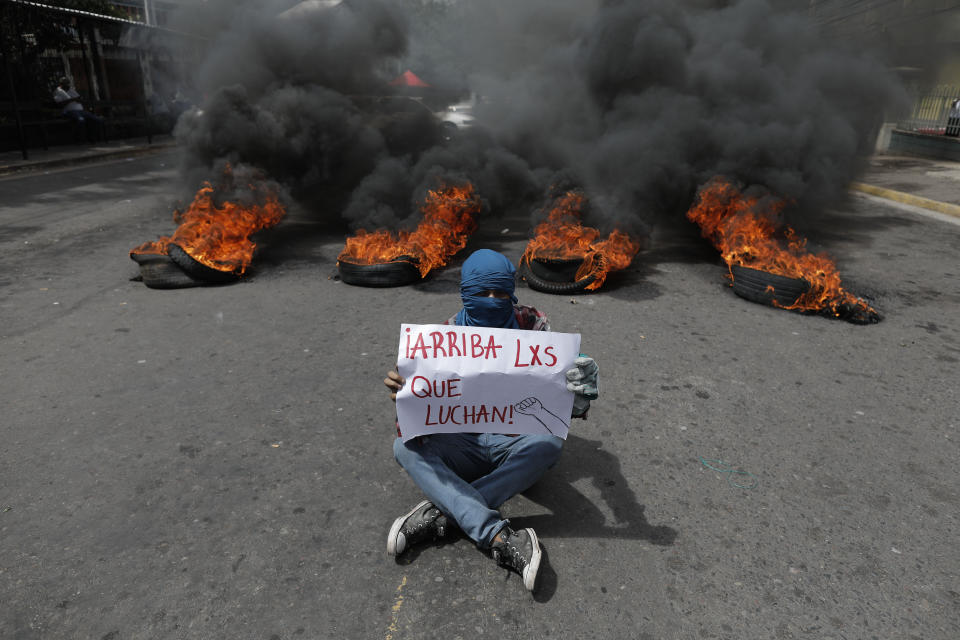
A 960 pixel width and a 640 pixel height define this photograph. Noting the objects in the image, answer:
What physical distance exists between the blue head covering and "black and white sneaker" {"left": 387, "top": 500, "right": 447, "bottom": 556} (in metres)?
0.83

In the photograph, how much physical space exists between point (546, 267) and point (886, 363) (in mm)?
2902

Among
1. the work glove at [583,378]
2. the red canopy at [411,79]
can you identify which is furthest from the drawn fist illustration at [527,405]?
the red canopy at [411,79]

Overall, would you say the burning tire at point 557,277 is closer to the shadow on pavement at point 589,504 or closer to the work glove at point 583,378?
the shadow on pavement at point 589,504

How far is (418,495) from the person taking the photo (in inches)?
111

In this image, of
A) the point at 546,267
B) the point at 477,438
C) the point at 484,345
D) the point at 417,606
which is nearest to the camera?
the point at 417,606

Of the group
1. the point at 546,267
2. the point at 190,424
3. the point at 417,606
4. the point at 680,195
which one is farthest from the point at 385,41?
the point at 417,606

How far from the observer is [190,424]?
11.2 ft

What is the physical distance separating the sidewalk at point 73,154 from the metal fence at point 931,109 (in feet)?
72.0

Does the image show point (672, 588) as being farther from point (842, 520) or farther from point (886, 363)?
point (886, 363)

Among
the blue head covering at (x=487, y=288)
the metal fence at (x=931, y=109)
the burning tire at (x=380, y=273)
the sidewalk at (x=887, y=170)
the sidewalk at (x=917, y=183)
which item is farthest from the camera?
the metal fence at (x=931, y=109)

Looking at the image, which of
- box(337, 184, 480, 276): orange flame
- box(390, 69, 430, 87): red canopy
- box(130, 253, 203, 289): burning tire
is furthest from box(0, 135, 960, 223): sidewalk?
box(130, 253, 203, 289): burning tire

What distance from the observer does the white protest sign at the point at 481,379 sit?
2336 millimetres

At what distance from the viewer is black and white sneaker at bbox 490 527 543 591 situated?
2.20m

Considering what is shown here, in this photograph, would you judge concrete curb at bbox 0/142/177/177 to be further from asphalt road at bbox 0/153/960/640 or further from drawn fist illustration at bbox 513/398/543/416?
drawn fist illustration at bbox 513/398/543/416
